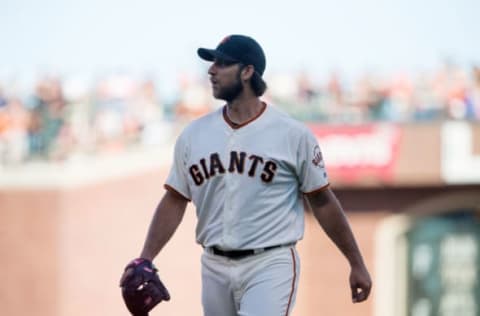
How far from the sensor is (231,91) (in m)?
6.86

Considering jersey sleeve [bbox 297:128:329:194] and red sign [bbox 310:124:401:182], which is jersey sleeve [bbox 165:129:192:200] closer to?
jersey sleeve [bbox 297:128:329:194]

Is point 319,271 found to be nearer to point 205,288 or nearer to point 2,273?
point 2,273

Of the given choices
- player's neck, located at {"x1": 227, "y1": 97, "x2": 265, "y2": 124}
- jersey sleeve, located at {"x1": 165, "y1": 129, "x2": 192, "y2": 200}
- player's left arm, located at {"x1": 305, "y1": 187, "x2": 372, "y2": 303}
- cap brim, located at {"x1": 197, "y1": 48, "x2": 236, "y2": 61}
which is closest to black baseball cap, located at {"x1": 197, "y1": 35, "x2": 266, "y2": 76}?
cap brim, located at {"x1": 197, "y1": 48, "x2": 236, "y2": 61}

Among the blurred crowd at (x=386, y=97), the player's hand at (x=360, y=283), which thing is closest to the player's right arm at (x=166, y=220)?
the player's hand at (x=360, y=283)

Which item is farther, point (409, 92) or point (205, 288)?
point (409, 92)

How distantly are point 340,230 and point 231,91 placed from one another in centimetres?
88

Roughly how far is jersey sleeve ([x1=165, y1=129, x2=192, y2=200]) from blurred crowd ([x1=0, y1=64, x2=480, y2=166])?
10563 millimetres

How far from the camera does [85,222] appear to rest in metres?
19.0

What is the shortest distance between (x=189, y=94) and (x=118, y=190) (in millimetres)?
2006

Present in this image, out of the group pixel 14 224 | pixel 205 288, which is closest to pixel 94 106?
pixel 14 224

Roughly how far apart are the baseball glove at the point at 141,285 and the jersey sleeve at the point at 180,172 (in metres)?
0.39

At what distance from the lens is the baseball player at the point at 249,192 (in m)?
6.75

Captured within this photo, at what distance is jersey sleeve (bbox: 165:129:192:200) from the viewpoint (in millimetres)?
6941

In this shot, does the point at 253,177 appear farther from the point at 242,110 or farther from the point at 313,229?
the point at 313,229
